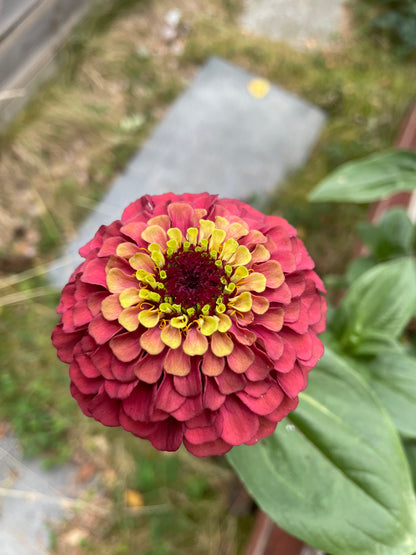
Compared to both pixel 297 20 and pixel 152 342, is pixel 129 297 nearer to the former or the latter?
pixel 152 342

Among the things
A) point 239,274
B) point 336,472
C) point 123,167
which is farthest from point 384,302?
point 123,167

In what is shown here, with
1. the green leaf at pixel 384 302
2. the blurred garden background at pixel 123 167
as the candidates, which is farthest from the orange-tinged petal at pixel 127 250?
the blurred garden background at pixel 123 167

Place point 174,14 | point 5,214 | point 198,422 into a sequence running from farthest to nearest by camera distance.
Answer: point 174,14, point 5,214, point 198,422

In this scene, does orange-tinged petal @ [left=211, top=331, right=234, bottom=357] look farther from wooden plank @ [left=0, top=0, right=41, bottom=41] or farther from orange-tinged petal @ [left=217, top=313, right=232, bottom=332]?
wooden plank @ [left=0, top=0, right=41, bottom=41]

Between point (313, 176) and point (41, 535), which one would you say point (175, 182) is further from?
point (41, 535)

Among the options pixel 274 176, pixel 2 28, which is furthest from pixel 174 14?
pixel 274 176

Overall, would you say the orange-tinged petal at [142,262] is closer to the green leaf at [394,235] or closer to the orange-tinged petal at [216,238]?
the orange-tinged petal at [216,238]
